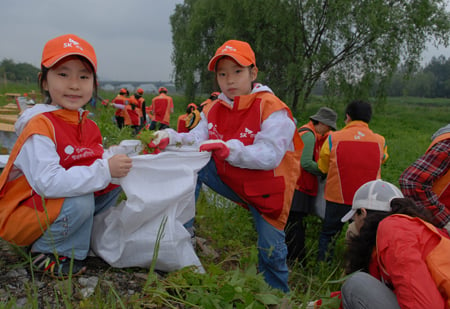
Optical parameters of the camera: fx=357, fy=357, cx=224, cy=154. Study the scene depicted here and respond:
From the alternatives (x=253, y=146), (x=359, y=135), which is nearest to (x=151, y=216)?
(x=253, y=146)

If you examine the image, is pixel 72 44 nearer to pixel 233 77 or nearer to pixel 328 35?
pixel 233 77

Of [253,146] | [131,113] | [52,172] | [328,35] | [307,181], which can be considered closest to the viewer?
[52,172]

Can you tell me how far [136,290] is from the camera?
189cm

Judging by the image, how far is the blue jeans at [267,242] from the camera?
92.4 inches

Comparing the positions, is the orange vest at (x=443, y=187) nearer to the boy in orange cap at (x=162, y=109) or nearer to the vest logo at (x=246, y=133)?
the vest logo at (x=246, y=133)

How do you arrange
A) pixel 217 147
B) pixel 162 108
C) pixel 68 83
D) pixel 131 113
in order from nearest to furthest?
pixel 68 83 < pixel 217 147 < pixel 162 108 < pixel 131 113

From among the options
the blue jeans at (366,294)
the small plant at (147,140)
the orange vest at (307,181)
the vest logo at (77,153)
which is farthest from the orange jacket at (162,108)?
the blue jeans at (366,294)

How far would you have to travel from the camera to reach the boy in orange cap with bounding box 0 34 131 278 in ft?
5.67

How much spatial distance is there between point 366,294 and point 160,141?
138 centimetres

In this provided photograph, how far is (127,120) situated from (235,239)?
775cm

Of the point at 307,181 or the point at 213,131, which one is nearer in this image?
the point at 213,131

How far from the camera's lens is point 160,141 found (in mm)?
2143

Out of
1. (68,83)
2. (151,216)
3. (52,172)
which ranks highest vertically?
(68,83)

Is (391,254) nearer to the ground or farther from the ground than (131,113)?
farther from the ground
